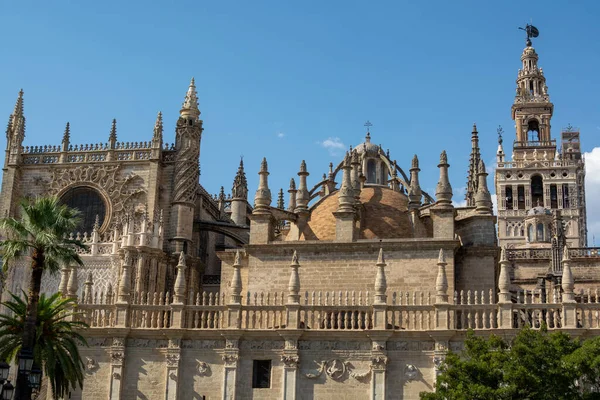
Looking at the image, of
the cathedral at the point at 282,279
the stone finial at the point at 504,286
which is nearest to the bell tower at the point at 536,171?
the cathedral at the point at 282,279

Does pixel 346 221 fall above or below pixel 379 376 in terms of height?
above

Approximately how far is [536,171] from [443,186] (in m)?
50.7

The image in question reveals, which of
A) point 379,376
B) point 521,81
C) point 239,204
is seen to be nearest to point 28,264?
point 239,204

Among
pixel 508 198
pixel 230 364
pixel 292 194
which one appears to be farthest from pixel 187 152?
pixel 508 198

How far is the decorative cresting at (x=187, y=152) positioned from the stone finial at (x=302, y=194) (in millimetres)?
7506

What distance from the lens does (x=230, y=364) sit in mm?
29516

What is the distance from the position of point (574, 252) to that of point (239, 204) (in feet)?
57.0

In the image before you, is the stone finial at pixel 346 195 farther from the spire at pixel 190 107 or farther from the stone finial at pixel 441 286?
the spire at pixel 190 107

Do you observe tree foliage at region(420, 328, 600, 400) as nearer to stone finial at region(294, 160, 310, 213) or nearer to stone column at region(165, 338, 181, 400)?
stone column at region(165, 338, 181, 400)

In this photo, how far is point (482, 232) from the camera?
33812 mm

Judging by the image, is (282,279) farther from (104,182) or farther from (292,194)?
(104,182)

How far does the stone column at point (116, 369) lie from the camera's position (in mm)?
30000

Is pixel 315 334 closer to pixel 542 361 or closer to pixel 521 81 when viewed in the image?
pixel 542 361

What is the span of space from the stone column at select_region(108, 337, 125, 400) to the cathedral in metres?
0.03
